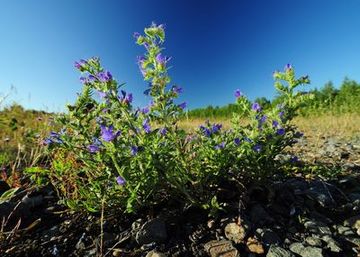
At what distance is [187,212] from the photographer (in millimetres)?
2641

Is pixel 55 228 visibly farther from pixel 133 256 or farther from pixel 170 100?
pixel 170 100

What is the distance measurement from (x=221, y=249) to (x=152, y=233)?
493 mm

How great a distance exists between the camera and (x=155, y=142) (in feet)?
7.63

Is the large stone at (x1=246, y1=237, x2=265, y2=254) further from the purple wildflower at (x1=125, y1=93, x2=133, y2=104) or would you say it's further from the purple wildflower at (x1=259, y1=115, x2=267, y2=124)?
the purple wildflower at (x1=125, y1=93, x2=133, y2=104)

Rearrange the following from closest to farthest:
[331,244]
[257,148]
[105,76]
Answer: [105,76], [331,244], [257,148]

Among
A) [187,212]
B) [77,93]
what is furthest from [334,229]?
[77,93]

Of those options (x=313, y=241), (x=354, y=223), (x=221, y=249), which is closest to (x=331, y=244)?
(x=313, y=241)

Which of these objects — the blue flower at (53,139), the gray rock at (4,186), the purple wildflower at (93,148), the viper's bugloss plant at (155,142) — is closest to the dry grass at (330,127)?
the viper's bugloss plant at (155,142)

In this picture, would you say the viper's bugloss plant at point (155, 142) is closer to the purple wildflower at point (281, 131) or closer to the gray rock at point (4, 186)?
the purple wildflower at point (281, 131)

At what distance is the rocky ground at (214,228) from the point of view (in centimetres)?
229

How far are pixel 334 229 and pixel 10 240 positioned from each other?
2.35 meters

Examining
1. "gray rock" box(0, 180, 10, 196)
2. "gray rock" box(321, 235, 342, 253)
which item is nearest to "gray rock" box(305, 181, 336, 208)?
"gray rock" box(321, 235, 342, 253)

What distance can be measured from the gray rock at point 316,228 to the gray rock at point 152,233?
1024 millimetres

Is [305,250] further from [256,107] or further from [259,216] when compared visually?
[256,107]
